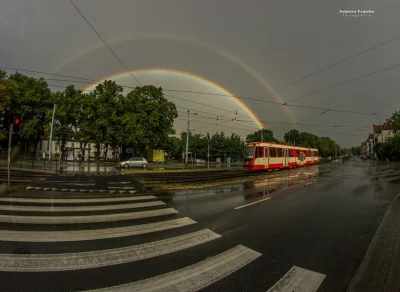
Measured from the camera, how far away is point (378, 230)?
5.41 meters

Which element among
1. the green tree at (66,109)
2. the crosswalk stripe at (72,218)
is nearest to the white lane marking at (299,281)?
the crosswalk stripe at (72,218)

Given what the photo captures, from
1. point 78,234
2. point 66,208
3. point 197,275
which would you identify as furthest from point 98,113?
point 197,275

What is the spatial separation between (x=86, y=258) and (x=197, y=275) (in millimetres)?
1975

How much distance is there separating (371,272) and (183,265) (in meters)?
2.94

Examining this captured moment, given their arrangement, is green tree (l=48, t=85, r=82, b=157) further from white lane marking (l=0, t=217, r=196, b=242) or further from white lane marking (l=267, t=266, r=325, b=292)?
white lane marking (l=267, t=266, r=325, b=292)

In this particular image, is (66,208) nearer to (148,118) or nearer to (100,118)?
(148,118)

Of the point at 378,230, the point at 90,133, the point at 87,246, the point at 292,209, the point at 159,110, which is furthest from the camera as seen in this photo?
the point at 159,110

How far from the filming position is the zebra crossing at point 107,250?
3.13 metres

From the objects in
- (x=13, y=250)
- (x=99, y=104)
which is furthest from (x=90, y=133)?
(x=13, y=250)

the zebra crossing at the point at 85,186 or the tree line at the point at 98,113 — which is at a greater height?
the tree line at the point at 98,113

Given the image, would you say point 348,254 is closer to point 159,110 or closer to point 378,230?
point 378,230

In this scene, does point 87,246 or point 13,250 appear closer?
point 13,250

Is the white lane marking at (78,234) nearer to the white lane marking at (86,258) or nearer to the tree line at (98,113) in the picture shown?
the white lane marking at (86,258)

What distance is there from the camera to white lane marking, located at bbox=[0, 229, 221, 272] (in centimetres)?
346
